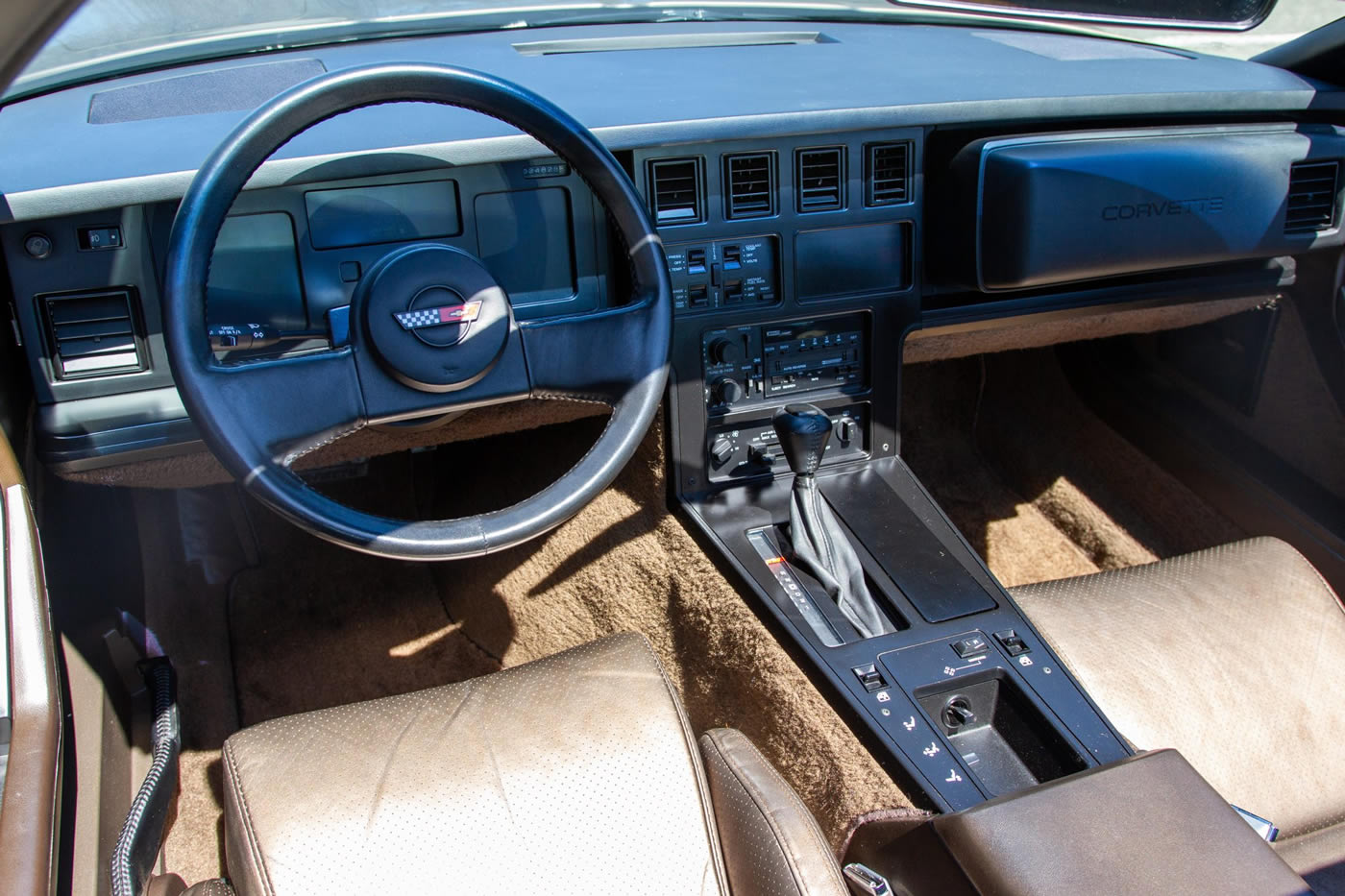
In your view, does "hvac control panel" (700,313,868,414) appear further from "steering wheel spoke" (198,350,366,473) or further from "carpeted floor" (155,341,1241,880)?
"steering wheel spoke" (198,350,366,473)

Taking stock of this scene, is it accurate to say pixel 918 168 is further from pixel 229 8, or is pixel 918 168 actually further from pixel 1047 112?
pixel 229 8

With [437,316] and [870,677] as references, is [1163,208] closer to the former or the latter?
[870,677]

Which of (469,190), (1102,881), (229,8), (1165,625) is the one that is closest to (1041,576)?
(1165,625)

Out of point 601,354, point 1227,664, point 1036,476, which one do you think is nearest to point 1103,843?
point 1227,664

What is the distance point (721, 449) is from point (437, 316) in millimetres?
686


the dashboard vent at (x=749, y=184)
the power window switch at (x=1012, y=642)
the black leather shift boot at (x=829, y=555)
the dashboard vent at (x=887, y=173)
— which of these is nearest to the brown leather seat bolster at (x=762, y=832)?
the black leather shift boot at (x=829, y=555)

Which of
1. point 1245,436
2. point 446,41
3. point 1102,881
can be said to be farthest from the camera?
point 1245,436

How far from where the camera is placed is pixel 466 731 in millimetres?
1401

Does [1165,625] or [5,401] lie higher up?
[5,401]

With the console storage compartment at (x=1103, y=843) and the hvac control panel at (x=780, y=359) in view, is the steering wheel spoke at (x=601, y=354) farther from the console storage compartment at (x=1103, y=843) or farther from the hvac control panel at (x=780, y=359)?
the console storage compartment at (x=1103, y=843)

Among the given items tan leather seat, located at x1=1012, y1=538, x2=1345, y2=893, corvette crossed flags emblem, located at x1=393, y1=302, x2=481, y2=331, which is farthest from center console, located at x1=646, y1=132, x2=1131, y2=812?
corvette crossed flags emblem, located at x1=393, y1=302, x2=481, y2=331

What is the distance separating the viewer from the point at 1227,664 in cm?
166

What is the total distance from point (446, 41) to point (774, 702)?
1.33m

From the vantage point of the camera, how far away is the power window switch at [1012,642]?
1579 millimetres
